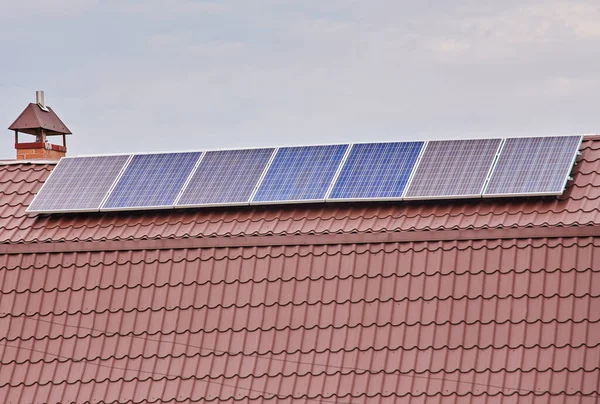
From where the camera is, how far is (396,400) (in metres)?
12.9

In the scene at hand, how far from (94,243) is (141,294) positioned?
1121mm

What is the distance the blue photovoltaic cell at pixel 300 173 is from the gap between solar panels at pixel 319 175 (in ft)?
0.05

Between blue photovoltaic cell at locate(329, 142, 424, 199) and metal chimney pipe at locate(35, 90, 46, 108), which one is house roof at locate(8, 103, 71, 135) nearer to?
metal chimney pipe at locate(35, 90, 46, 108)

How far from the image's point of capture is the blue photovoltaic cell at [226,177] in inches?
615

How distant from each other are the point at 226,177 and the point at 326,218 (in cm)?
189

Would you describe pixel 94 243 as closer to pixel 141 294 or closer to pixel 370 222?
pixel 141 294

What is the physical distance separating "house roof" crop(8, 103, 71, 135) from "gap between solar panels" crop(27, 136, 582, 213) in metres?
3.63

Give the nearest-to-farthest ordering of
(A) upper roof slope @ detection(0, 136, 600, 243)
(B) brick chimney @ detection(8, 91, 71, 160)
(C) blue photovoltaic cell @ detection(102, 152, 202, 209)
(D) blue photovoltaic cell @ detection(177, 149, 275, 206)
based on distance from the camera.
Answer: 1. (A) upper roof slope @ detection(0, 136, 600, 243)
2. (D) blue photovoltaic cell @ detection(177, 149, 275, 206)
3. (C) blue photovoltaic cell @ detection(102, 152, 202, 209)
4. (B) brick chimney @ detection(8, 91, 71, 160)

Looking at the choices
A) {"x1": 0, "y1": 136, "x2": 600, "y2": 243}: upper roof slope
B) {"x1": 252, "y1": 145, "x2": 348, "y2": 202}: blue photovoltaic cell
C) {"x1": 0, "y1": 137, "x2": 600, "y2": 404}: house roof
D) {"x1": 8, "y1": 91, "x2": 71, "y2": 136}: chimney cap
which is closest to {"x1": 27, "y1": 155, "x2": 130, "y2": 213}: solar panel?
{"x1": 0, "y1": 136, "x2": 600, "y2": 243}: upper roof slope

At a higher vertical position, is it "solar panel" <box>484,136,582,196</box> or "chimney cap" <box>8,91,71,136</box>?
"solar panel" <box>484,136,582,196</box>

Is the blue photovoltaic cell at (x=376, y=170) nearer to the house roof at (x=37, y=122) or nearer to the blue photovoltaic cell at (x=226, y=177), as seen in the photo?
the blue photovoltaic cell at (x=226, y=177)

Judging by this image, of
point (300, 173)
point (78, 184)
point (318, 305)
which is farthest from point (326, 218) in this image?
point (78, 184)

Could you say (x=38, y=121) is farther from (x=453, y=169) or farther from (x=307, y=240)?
(x=453, y=169)

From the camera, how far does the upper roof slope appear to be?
46.6 ft
